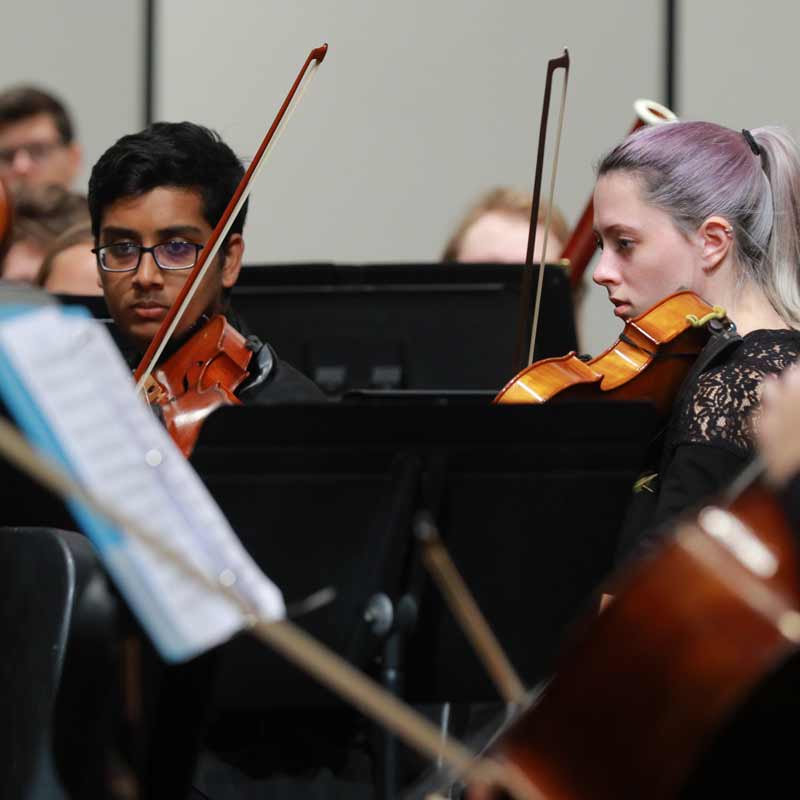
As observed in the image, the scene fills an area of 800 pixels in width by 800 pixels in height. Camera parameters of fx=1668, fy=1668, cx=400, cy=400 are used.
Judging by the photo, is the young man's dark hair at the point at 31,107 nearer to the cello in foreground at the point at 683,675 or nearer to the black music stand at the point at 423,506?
the black music stand at the point at 423,506

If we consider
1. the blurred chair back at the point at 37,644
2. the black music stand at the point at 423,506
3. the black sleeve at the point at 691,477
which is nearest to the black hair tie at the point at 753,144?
the black sleeve at the point at 691,477

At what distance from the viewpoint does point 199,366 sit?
6.21 ft

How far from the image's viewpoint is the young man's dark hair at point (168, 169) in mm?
2033

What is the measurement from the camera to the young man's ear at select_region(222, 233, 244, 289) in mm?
2033

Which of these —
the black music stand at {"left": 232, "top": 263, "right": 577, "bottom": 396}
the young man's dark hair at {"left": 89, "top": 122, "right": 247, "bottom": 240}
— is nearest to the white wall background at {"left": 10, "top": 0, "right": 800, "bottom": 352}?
the black music stand at {"left": 232, "top": 263, "right": 577, "bottom": 396}

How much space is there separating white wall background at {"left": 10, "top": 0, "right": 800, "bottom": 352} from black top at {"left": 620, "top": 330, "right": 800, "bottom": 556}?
1.89 meters

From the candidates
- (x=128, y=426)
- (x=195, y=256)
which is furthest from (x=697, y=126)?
(x=128, y=426)

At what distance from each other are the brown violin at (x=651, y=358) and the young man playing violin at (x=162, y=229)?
0.34m

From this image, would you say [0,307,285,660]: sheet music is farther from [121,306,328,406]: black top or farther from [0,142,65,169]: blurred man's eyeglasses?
[0,142,65,169]: blurred man's eyeglasses

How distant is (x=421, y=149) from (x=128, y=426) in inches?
111

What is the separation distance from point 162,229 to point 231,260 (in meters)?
0.09

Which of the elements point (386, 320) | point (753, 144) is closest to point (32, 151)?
point (386, 320)

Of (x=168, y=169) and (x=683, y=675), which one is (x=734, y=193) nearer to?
(x=168, y=169)

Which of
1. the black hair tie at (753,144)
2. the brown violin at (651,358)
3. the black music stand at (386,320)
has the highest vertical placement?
the black hair tie at (753,144)
